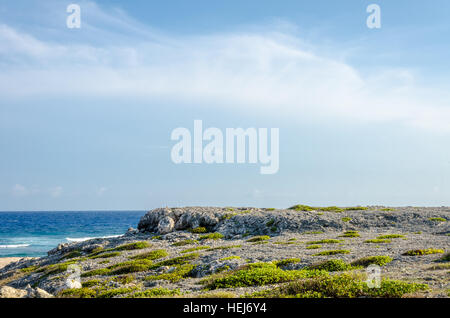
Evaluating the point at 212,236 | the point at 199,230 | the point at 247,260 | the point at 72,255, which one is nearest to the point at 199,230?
the point at 199,230

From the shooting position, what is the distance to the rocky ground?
16.1 meters

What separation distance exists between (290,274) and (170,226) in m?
35.1

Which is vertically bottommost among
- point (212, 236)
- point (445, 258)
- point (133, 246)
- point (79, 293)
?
point (133, 246)

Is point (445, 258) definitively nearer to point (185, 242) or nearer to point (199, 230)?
point (185, 242)

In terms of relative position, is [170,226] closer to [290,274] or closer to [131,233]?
[131,233]

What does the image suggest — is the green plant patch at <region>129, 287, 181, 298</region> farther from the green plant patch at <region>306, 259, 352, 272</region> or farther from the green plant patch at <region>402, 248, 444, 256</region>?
the green plant patch at <region>402, 248, 444, 256</region>

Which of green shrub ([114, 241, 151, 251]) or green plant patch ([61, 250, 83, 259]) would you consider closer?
green shrub ([114, 241, 151, 251])

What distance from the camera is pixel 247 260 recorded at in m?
24.2

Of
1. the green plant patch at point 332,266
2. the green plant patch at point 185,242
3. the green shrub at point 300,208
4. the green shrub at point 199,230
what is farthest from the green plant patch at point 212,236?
the green plant patch at point 332,266

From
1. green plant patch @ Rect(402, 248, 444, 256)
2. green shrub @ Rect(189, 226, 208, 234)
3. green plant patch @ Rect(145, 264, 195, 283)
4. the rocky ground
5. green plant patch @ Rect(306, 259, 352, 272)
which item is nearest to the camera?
the rocky ground

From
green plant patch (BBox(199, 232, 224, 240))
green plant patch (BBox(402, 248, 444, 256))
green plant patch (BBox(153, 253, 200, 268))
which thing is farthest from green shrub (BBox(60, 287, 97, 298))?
green plant patch (BBox(199, 232, 224, 240))

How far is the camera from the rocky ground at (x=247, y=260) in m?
16.1

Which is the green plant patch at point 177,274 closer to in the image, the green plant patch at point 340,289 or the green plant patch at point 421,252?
the green plant patch at point 340,289
